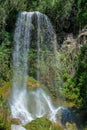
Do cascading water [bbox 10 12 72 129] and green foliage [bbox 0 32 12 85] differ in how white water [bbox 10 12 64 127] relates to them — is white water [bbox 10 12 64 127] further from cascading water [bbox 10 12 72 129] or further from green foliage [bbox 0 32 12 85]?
green foliage [bbox 0 32 12 85]

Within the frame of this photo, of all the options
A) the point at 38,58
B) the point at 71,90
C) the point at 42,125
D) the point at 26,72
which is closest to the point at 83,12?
the point at 42,125

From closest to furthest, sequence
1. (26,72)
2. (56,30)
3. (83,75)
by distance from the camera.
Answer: (83,75)
(26,72)
(56,30)

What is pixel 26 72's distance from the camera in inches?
1016

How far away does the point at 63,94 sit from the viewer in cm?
2453

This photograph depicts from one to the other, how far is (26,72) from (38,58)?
3.92ft

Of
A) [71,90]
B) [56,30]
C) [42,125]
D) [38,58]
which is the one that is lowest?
[42,125]

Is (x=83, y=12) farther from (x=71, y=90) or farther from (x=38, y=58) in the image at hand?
(x=38, y=58)

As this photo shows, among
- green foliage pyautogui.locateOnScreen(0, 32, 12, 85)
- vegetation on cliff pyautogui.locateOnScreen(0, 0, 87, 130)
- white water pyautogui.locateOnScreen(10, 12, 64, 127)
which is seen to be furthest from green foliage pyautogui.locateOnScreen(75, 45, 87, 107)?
green foliage pyautogui.locateOnScreen(0, 32, 12, 85)

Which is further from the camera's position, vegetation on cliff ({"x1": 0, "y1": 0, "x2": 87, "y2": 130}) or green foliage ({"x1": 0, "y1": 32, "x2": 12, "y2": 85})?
green foliage ({"x1": 0, "y1": 32, "x2": 12, "y2": 85})

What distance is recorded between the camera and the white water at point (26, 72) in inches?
883

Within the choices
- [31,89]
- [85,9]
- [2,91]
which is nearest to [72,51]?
[31,89]

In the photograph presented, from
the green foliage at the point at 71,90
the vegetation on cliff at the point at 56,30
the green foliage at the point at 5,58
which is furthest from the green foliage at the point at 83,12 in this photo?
the green foliage at the point at 5,58

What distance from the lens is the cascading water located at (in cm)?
2384

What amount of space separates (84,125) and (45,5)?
977cm
